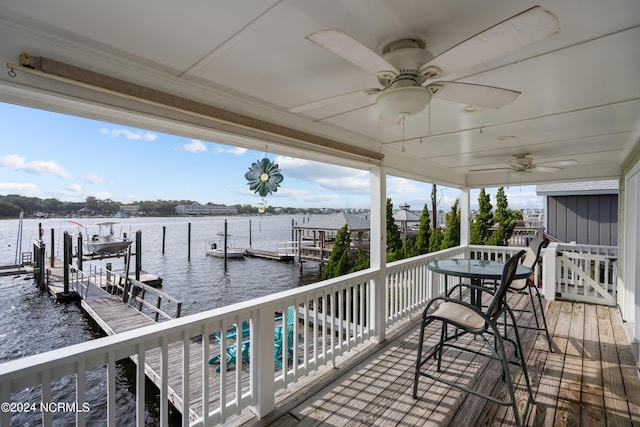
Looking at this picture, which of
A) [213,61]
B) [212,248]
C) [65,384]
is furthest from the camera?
[212,248]

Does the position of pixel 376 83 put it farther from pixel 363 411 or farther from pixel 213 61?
pixel 363 411

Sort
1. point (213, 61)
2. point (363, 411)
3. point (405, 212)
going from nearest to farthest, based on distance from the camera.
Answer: point (213, 61)
point (363, 411)
point (405, 212)

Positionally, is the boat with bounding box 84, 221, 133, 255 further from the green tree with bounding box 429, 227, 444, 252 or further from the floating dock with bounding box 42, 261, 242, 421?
the green tree with bounding box 429, 227, 444, 252

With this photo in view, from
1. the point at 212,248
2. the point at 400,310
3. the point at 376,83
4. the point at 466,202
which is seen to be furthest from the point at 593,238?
the point at 212,248

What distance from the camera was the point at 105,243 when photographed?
1655 cm

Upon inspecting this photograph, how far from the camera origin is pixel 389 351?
10.4 feet

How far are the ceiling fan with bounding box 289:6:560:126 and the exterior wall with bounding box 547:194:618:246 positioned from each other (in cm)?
892

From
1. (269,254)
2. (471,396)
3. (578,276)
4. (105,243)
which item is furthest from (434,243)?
(105,243)

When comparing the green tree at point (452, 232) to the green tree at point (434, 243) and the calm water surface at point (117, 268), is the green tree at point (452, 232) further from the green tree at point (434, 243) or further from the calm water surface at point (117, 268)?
the calm water surface at point (117, 268)

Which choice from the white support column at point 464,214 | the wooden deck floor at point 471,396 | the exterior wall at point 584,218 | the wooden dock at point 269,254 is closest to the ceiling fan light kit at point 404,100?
the wooden deck floor at point 471,396

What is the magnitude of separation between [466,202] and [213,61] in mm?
6024

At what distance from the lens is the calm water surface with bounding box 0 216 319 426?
6.00m

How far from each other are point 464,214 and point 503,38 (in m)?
5.80

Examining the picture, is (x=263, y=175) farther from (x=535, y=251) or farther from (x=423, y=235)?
(x=423, y=235)
